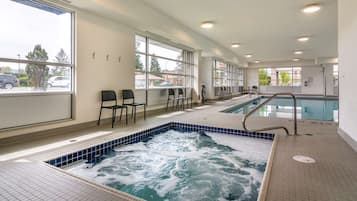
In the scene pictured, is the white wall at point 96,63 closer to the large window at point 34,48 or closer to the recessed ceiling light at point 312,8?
the large window at point 34,48

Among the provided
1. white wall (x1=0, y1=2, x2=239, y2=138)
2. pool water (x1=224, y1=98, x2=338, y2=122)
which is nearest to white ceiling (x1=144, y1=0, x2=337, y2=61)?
white wall (x1=0, y1=2, x2=239, y2=138)

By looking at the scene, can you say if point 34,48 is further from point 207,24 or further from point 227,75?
point 227,75

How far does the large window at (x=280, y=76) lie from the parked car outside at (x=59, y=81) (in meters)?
16.8

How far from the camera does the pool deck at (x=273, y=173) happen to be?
5.53ft

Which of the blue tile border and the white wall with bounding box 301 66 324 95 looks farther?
the white wall with bounding box 301 66 324 95

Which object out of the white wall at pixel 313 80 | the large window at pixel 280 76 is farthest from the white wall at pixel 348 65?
the large window at pixel 280 76

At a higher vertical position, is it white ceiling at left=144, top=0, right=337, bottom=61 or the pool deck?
white ceiling at left=144, top=0, right=337, bottom=61

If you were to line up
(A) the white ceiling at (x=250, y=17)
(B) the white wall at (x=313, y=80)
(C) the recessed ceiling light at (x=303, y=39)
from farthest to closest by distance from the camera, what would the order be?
(B) the white wall at (x=313, y=80) < (C) the recessed ceiling light at (x=303, y=39) < (A) the white ceiling at (x=250, y=17)

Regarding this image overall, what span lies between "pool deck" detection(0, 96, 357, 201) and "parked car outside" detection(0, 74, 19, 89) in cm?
85

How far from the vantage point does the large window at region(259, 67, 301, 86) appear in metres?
17.2

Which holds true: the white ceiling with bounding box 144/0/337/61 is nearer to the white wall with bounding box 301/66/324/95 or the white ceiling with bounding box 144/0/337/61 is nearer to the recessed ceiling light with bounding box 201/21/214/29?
the recessed ceiling light with bounding box 201/21/214/29

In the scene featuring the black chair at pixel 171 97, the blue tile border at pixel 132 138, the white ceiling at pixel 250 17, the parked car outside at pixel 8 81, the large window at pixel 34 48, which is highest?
the white ceiling at pixel 250 17

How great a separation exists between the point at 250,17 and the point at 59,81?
492cm

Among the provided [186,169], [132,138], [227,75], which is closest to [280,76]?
[227,75]
